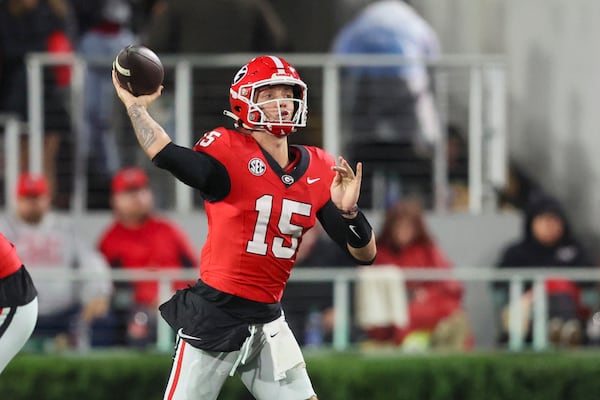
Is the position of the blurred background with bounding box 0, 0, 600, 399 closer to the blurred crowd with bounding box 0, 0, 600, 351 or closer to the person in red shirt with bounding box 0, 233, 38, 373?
the blurred crowd with bounding box 0, 0, 600, 351

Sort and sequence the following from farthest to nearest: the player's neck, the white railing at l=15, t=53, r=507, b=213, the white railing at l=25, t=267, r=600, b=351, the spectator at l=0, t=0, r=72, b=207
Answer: the spectator at l=0, t=0, r=72, b=207 < the white railing at l=15, t=53, r=507, b=213 < the white railing at l=25, t=267, r=600, b=351 < the player's neck

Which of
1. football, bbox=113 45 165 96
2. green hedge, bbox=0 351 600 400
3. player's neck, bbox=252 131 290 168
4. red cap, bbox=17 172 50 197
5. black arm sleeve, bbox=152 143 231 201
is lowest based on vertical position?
green hedge, bbox=0 351 600 400

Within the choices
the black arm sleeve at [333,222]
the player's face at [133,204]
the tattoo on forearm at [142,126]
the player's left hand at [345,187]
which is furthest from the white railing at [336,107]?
the tattoo on forearm at [142,126]

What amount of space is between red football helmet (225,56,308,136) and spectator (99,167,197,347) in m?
4.45

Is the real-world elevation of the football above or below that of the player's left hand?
above

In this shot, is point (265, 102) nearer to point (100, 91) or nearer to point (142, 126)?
point (142, 126)

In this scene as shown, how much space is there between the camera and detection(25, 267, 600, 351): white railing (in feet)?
39.5

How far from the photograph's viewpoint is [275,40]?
13633 mm

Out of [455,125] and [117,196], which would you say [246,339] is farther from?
[455,125]

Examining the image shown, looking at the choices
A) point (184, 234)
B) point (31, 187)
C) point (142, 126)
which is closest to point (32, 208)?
point (31, 187)

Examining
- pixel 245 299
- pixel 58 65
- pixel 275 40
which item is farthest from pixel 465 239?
pixel 245 299

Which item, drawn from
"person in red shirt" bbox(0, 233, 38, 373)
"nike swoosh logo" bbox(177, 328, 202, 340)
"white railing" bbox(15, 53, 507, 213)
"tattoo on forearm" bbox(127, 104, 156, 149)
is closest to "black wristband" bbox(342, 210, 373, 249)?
"nike swoosh logo" bbox(177, 328, 202, 340)

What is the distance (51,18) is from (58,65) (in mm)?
444

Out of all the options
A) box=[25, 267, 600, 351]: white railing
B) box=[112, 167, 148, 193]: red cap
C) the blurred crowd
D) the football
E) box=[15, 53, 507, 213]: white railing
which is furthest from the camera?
box=[15, 53, 507, 213]: white railing
